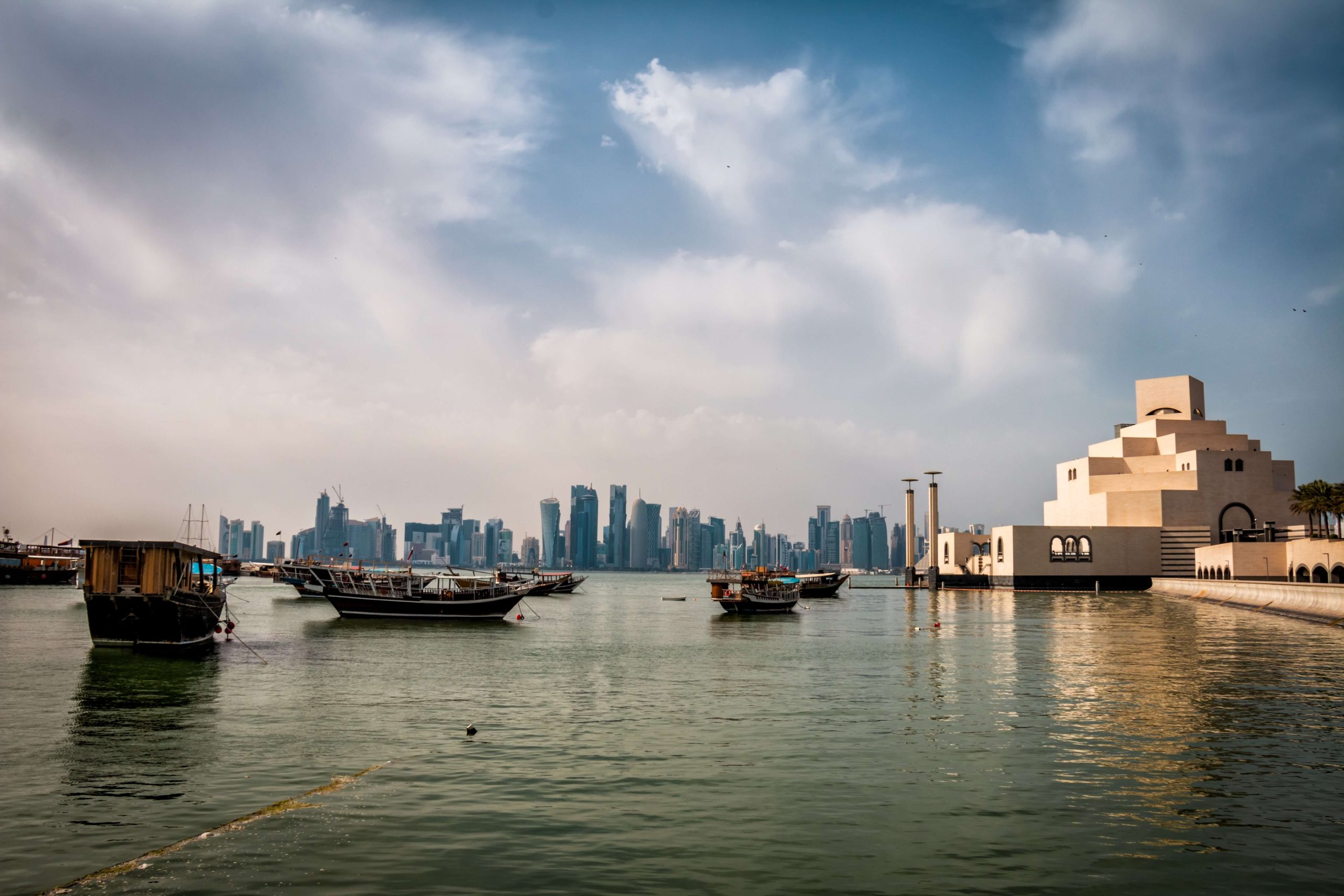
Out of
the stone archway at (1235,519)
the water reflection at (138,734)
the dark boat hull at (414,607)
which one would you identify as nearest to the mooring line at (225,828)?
the water reflection at (138,734)

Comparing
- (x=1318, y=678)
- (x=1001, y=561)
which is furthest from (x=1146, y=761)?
(x=1001, y=561)

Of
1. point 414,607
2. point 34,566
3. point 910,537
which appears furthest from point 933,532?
point 34,566

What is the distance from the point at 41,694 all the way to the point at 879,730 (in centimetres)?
2503

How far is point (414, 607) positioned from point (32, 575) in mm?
94918

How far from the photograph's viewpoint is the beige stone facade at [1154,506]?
121 meters

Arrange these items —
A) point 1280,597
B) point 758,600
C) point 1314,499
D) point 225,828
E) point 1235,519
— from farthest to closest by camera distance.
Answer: point 1235,519
point 1314,499
point 758,600
point 1280,597
point 225,828

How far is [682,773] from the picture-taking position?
17875 mm

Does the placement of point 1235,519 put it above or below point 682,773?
above

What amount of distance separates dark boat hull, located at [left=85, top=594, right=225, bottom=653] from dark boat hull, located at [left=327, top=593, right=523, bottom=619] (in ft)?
85.9

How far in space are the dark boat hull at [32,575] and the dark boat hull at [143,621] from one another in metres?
109

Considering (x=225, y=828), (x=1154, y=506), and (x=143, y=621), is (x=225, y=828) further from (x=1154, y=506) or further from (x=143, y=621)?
(x=1154, y=506)

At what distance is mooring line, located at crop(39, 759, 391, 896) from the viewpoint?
1150 cm

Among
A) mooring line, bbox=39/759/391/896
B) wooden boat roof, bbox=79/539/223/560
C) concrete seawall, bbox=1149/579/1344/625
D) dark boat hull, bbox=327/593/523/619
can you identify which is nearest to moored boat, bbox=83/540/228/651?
wooden boat roof, bbox=79/539/223/560

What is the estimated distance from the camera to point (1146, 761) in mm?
18828
